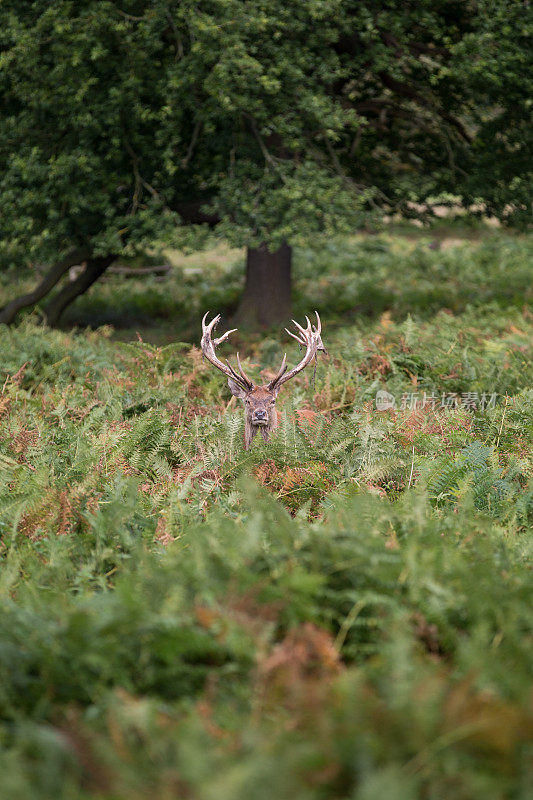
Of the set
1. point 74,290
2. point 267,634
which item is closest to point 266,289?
point 74,290

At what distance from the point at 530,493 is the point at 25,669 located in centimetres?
363

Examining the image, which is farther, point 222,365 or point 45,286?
point 45,286

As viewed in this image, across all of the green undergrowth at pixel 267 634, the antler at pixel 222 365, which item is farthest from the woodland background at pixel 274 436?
the antler at pixel 222 365

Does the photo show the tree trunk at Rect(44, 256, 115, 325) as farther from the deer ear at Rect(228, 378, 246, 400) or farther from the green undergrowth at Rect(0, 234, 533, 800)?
the green undergrowth at Rect(0, 234, 533, 800)

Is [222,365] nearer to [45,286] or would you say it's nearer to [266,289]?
[266,289]

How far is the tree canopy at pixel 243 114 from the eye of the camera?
44.0ft

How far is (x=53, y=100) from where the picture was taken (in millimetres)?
14367

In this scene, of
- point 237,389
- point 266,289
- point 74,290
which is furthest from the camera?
point 74,290

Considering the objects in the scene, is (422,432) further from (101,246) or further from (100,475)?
(101,246)

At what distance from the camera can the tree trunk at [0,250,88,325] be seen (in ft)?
55.2

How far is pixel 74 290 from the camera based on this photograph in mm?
17969

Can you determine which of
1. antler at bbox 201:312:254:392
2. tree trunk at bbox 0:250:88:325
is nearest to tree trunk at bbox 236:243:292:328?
tree trunk at bbox 0:250:88:325

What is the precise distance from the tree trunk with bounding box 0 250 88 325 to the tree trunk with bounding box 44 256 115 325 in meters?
0.45

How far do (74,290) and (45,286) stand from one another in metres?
0.72
